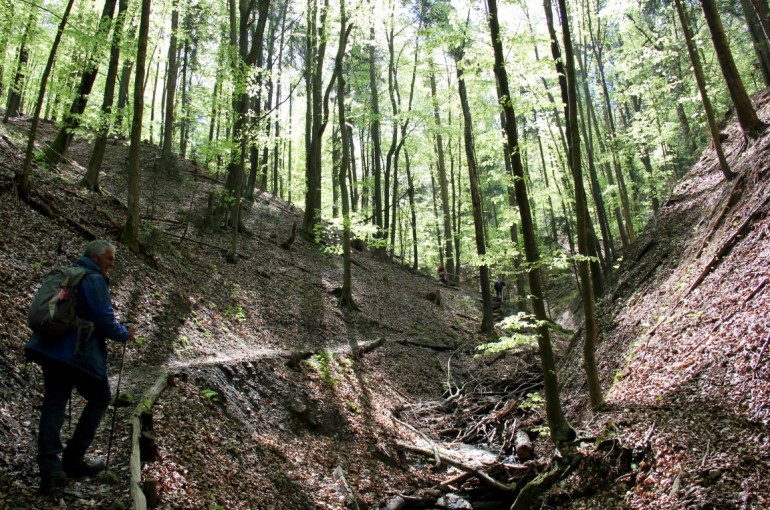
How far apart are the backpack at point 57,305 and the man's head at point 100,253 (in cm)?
24

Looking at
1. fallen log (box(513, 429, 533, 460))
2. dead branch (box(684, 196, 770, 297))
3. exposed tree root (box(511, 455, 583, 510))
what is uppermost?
dead branch (box(684, 196, 770, 297))

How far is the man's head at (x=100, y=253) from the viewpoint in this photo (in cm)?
418

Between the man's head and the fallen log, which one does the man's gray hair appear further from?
the fallen log

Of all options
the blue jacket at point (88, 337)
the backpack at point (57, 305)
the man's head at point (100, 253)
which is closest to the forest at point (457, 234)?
the blue jacket at point (88, 337)

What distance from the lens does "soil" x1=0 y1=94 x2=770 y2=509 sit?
487 centimetres

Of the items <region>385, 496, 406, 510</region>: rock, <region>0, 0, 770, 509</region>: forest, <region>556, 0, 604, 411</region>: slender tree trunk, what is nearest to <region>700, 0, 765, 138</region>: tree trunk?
<region>0, 0, 770, 509</region>: forest

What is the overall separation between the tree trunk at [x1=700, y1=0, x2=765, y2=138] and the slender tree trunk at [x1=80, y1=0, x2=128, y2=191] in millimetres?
13773

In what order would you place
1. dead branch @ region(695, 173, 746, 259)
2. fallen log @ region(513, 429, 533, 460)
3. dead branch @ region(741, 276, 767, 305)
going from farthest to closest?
dead branch @ region(695, 173, 746, 259)
fallen log @ region(513, 429, 533, 460)
dead branch @ region(741, 276, 767, 305)

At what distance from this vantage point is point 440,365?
13.6 m

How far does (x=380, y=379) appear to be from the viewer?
11117 mm

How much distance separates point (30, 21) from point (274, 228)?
10045mm

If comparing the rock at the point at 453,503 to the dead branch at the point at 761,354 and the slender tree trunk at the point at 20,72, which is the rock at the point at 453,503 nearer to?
the dead branch at the point at 761,354

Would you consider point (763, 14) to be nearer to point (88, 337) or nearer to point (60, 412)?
point (88, 337)

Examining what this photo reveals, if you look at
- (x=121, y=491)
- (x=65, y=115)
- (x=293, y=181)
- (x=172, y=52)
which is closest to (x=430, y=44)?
(x=121, y=491)
